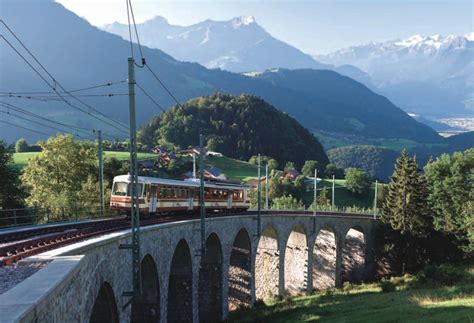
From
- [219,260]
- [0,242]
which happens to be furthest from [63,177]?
[0,242]

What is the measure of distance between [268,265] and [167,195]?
68.6 ft

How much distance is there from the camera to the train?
28.9 m

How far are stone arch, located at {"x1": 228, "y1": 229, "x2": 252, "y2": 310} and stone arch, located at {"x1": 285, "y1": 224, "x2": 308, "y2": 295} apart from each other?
42.3 ft

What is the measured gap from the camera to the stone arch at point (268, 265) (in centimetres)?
4791

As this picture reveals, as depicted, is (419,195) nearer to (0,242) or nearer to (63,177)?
(63,177)

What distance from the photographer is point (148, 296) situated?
2186cm

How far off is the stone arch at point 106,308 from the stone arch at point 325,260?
48109 millimetres

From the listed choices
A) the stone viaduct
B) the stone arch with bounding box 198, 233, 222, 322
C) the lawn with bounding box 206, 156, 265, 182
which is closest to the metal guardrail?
the stone viaduct

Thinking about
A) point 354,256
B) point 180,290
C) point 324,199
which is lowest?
point 354,256

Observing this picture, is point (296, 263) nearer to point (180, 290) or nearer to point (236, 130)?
point (180, 290)

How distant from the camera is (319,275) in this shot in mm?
63281

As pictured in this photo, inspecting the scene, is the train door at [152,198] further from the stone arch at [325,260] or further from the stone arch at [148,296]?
the stone arch at [325,260]

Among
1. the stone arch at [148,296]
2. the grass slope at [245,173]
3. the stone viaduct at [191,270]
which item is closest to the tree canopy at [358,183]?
the grass slope at [245,173]

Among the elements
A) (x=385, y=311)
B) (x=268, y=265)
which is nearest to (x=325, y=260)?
(x=268, y=265)
